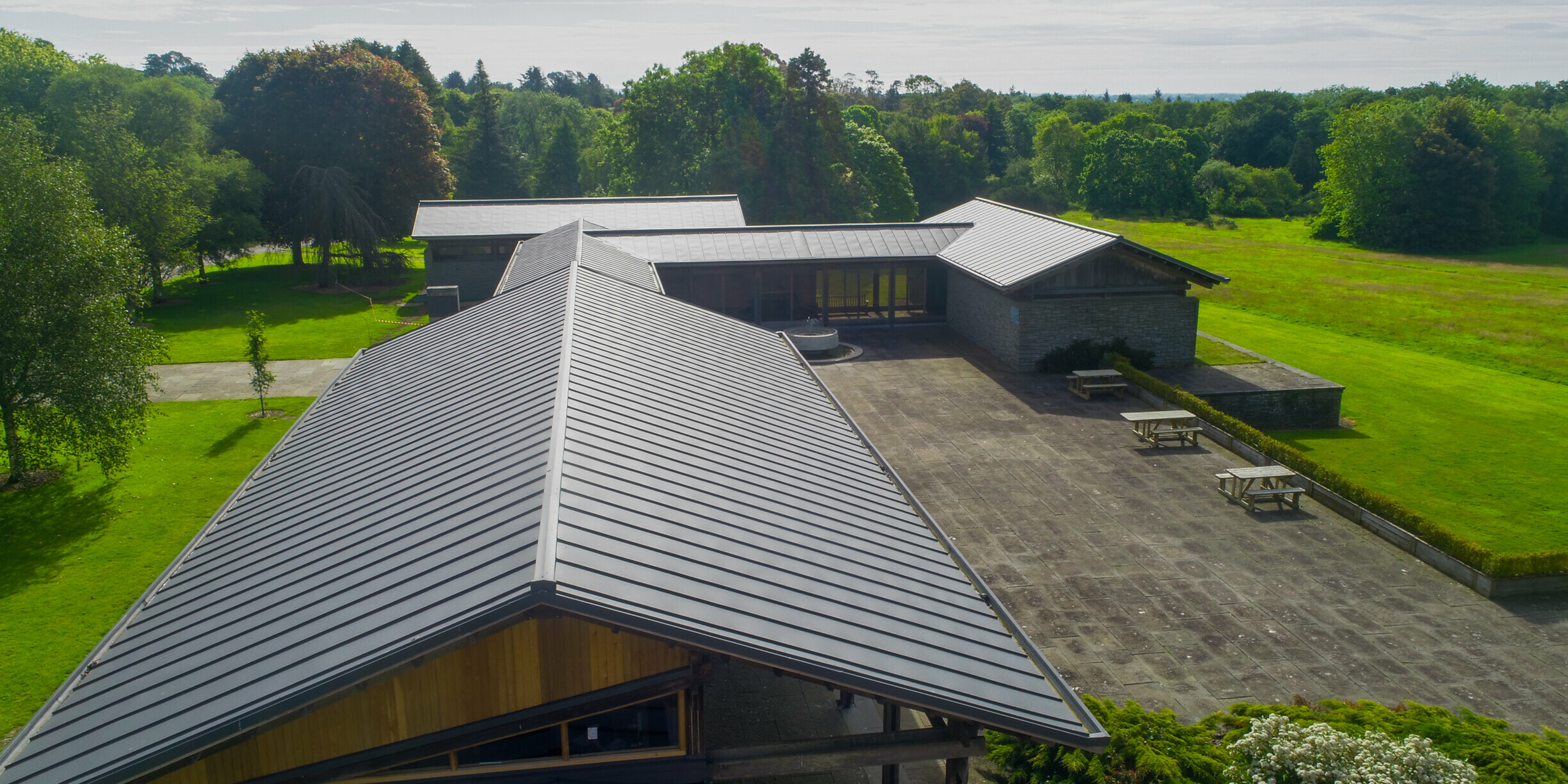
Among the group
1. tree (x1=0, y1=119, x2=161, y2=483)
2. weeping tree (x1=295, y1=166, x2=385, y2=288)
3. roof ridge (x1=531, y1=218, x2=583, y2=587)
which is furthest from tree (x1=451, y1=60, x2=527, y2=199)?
roof ridge (x1=531, y1=218, x2=583, y2=587)

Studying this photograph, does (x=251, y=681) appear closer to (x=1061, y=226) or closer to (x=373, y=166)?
(x=1061, y=226)

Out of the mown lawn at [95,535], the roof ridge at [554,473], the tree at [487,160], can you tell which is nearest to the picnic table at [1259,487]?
the roof ridge at [554,473]

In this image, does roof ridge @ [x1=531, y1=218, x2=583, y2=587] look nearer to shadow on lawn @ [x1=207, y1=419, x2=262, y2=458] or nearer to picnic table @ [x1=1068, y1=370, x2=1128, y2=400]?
shadow on lawn @ [x1=207, y1=419, x2=262, y2=458]

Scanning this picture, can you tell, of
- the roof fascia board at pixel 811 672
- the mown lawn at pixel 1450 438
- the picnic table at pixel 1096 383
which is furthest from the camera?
the picnic table at pixel 1096 383

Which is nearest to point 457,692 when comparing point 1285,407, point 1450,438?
point 1285,407

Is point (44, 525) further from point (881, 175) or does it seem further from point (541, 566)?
point (881, 175)

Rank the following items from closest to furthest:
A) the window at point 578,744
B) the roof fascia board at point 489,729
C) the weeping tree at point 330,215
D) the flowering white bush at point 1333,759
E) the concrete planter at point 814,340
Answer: the roof fascia board at point 489,729
the window at point 578,744
the flowering white bush at point 1333,759
the concrete planter at point 814,340
the weeping tree at point 330,215

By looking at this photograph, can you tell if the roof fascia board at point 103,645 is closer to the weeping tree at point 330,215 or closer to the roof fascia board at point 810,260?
the roof fascia board at point 810,260
